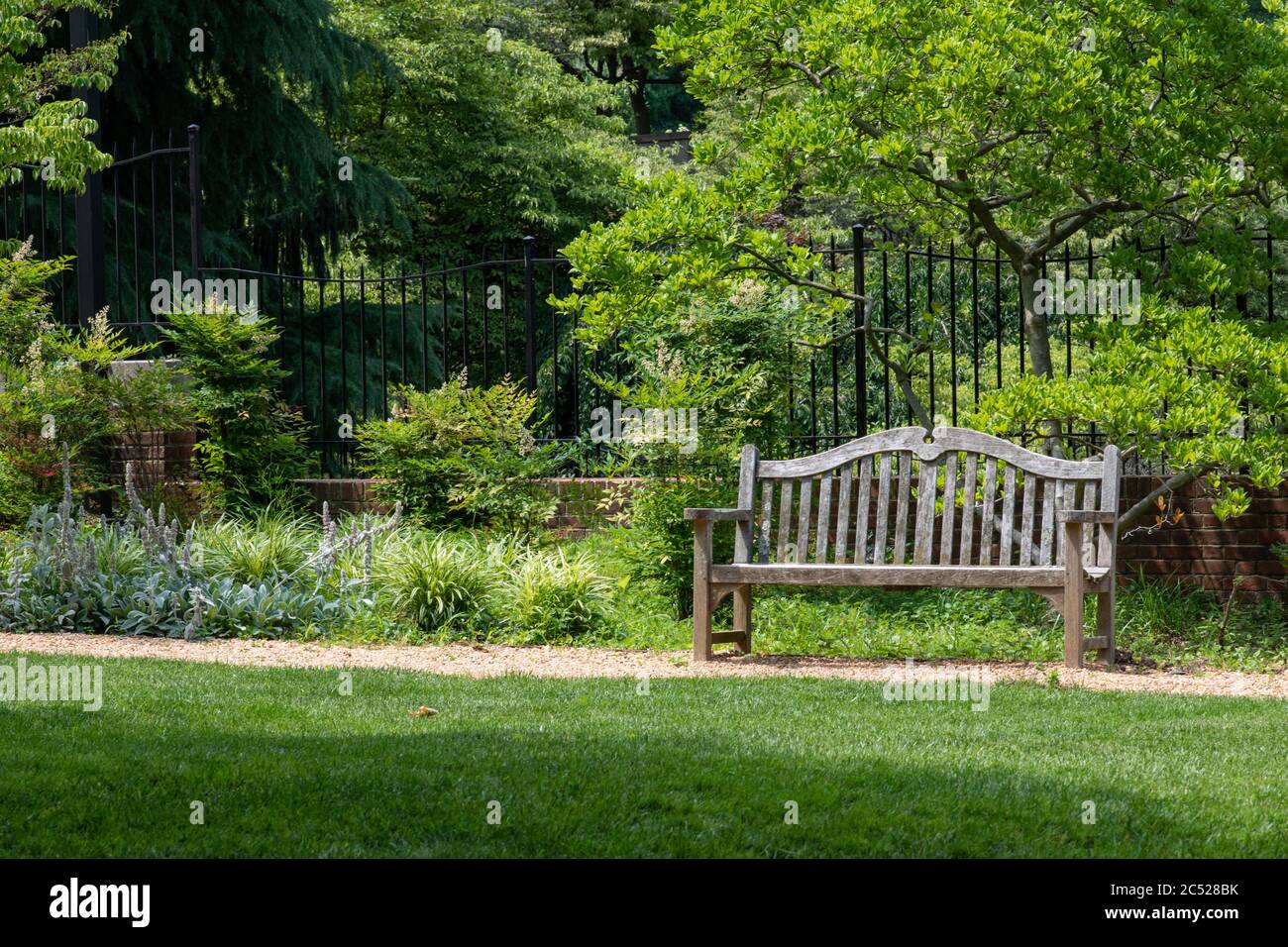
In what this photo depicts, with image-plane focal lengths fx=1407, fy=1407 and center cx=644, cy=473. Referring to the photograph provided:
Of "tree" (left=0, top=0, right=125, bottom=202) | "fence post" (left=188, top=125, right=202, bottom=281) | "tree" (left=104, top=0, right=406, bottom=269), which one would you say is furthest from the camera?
"tree" (left=104, top=0, right=406, bottom=269)

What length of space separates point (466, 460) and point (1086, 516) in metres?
4.59

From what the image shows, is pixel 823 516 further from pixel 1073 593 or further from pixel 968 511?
pixel 1073 593

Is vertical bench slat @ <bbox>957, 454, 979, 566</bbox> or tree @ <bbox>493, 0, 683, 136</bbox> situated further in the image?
tree @ <bbox>493, 0, 683, 136</bbox>

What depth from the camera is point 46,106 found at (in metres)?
8.92

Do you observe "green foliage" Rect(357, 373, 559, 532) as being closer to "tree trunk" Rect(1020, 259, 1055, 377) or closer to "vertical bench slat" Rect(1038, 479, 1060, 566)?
"tree trunk" Rect(1020, 259, 1055, 377)

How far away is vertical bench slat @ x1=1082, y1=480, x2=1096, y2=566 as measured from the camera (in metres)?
7.29

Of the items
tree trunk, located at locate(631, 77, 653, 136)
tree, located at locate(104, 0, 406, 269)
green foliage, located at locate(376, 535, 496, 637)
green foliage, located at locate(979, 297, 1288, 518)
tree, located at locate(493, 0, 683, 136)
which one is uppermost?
tree, located at locate(493, 0, 683, 136)

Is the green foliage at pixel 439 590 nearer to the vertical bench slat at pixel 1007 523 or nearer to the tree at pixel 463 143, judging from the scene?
the vertical bench slat at pixel 1007 523

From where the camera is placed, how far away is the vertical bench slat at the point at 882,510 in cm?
734

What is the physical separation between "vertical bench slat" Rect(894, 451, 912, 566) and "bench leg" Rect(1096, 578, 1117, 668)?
1.00 m

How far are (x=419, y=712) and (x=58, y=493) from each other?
5969 mm

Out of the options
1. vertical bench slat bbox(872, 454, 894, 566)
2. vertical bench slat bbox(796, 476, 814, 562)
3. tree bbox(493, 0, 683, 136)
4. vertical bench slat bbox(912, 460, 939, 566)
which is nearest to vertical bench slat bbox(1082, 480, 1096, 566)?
vertical bench slat bbox(912, 460, 939, 566)

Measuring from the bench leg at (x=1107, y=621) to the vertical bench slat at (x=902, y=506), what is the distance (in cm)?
100
